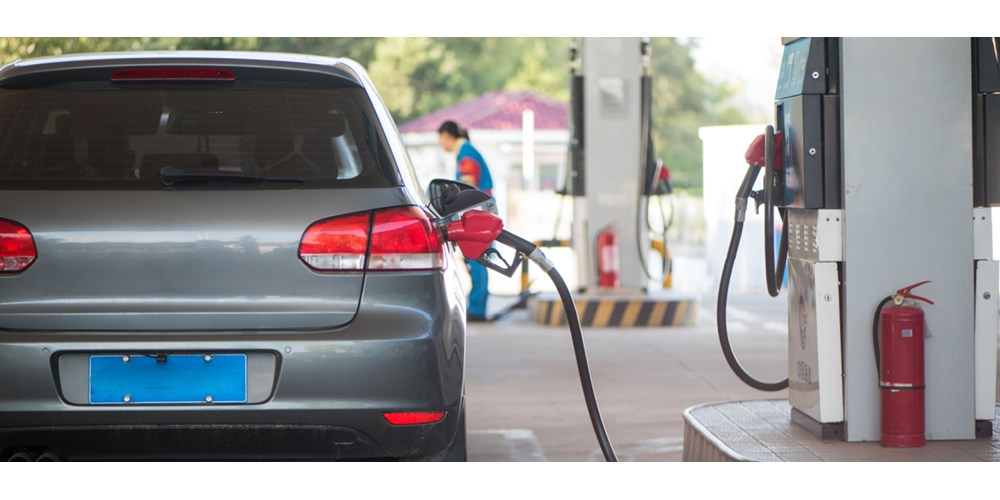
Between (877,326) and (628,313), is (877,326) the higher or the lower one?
the higher one

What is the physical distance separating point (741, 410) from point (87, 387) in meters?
2.83

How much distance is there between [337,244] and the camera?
11.6 ft

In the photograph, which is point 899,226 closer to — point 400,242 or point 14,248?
point 400,242

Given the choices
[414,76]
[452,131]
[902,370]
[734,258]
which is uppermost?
[414,76]

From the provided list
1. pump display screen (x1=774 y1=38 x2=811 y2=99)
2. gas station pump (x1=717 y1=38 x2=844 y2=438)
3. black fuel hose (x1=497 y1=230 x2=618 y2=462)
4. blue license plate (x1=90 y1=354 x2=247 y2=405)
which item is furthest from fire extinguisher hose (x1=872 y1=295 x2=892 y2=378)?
blue license plate (x1=90 y1=354 x2=247 y2=405)

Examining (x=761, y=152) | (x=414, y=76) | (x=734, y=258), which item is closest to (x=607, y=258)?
(x=734, y=258)

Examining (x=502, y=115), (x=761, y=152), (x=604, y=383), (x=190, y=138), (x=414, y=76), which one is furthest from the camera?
(x=414, y=76)

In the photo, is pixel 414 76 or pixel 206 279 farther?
pixel 414 76

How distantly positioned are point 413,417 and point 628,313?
866 cm

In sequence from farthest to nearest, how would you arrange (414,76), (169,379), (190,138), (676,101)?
(676,101), (414,76), (190,138), (169,379)

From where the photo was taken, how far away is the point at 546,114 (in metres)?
38.2

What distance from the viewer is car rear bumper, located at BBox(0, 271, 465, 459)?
343cm

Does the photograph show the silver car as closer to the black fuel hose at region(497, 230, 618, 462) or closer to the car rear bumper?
the car rear bumper
